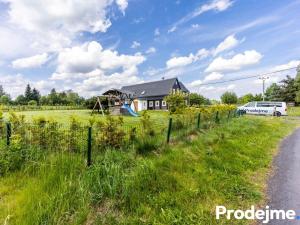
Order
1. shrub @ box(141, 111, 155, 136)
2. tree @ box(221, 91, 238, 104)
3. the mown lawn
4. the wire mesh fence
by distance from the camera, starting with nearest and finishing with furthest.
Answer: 1. the mown lawn
2. the wire mesh fence
3. shrub @ box(141, 111, 155, 136)
4. tree @ box(221, 91, 238, 104)

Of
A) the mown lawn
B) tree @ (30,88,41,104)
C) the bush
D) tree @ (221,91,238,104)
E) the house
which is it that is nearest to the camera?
the mown lawn

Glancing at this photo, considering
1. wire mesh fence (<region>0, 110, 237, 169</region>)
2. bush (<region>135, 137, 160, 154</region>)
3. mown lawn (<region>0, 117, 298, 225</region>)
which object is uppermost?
wire mesh fence (<region>0, 110, 237, 169</region>)

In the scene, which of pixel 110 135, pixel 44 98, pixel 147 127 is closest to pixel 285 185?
pixel 147 127

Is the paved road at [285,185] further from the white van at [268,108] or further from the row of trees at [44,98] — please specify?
the row of trees at [44,98]

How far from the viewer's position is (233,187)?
4.63 meters

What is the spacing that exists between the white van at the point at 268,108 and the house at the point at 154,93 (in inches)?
563

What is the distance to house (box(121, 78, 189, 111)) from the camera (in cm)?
3988

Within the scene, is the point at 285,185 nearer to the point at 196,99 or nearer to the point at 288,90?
the point at 196,99

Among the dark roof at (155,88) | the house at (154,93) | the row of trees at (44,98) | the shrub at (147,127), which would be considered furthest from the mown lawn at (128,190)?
the row of trees at (44,98)

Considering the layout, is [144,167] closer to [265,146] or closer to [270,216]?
[270,216]

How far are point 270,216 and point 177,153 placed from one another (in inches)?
109

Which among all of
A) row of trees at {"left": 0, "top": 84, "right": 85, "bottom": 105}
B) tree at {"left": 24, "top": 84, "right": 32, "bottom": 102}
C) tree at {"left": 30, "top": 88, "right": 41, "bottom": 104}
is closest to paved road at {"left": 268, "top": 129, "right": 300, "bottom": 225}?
row of trees at {"left": 0, "top": 84, "right": 85, "bottom": 105}

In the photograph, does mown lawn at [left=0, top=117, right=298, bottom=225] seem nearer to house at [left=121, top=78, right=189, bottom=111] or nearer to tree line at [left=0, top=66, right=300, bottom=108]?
tree line at [left=0, top=66, right=300, bottom=108]

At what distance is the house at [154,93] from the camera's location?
39875 mm
